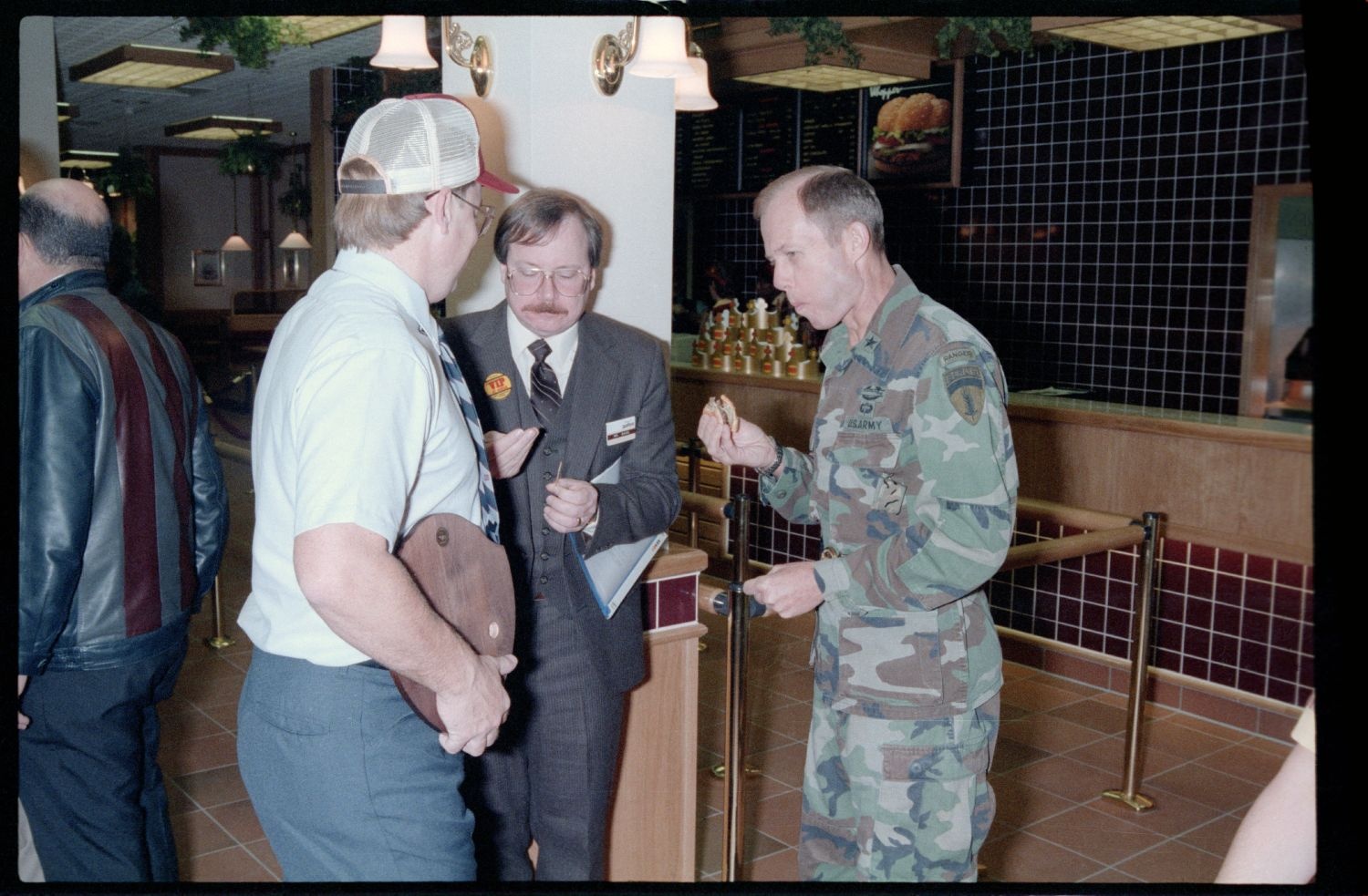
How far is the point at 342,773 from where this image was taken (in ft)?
4.60

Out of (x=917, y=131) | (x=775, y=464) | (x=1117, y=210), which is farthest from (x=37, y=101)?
(x=917, y=131)

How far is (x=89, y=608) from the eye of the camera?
5.46 feet

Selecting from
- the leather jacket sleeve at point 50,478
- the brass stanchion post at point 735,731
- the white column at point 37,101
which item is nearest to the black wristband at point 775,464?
the brass stanchion post at point 735,731

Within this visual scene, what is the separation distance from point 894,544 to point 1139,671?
5.51 ft

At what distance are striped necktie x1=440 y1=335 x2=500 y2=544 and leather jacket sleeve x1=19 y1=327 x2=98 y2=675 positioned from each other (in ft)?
1.67

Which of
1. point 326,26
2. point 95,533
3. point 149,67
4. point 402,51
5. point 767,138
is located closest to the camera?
point 95,533

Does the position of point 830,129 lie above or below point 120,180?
above

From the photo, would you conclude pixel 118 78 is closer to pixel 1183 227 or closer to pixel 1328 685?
pixel 1183 227

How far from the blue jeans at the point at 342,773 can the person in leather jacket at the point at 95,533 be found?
1.15ft

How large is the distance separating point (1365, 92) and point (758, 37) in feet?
13.6

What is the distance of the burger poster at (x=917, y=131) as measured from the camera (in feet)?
19.4

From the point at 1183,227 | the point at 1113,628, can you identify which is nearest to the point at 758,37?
the point at 1183,227

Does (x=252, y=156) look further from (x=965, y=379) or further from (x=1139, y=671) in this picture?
(x=965, y=379)

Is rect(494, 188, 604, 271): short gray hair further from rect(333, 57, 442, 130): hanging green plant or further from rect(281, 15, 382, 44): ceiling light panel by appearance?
rect(333, 57, 442, 130): hanging green plant
